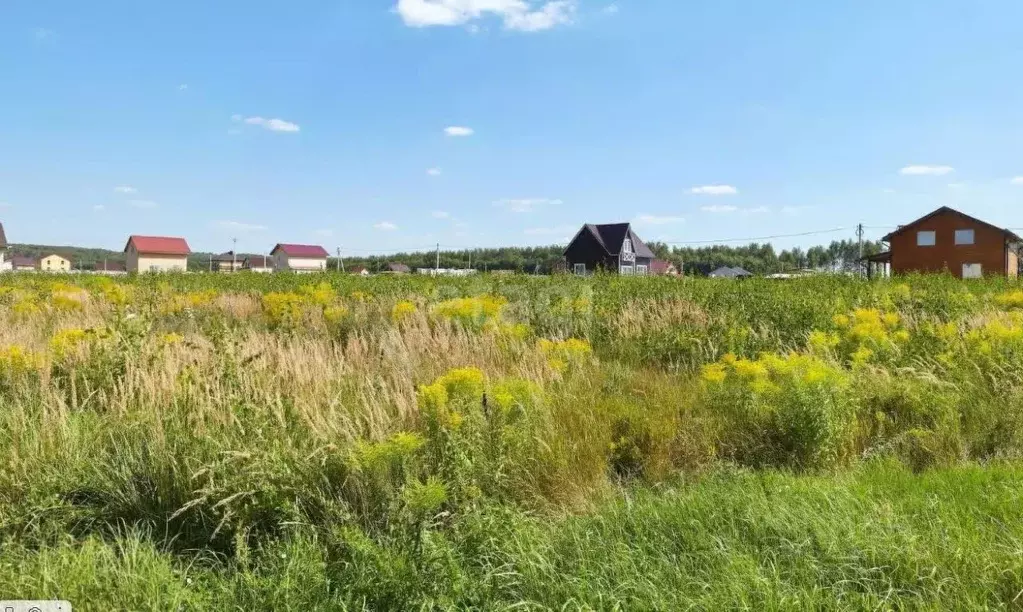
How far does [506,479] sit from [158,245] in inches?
3736

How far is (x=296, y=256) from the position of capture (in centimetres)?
9906

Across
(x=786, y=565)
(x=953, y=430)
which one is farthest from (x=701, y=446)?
(x=953, y=430)

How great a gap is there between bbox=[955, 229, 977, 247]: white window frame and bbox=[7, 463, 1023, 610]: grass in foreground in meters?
42.6

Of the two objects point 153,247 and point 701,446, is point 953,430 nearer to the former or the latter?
point 701,446

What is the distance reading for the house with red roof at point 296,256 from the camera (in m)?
98.2

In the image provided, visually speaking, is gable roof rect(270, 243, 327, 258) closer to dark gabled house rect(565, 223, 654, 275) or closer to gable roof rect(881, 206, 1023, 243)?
dark gabled house rect(565, 223, 654, 275)

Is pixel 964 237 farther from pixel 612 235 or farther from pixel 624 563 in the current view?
pixel 624 563

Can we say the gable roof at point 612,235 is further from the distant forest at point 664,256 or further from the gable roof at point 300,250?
the gable roof at point 300,250

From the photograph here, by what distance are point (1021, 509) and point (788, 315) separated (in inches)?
179

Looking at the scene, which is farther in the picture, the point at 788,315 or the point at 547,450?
the point at 788,315

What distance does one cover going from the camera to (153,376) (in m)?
4.55

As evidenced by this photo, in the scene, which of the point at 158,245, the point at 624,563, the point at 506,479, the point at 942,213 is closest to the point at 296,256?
the point at 158,245

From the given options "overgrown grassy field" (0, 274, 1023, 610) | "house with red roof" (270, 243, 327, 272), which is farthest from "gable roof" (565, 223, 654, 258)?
"house with red roof" (270, 243, 327, 272)

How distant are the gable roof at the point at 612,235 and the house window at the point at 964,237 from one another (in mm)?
24426
